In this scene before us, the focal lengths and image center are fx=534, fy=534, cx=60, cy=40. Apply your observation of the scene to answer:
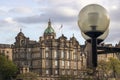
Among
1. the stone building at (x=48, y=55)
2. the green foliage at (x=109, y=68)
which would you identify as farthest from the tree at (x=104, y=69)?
the stone building at (x=48, y=55)

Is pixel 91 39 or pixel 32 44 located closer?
pixel 91 39

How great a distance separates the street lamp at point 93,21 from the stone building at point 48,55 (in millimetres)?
139386

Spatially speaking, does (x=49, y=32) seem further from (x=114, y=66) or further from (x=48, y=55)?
(x=114, y=66)

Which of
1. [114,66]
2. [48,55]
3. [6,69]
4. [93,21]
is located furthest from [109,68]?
[93,21]

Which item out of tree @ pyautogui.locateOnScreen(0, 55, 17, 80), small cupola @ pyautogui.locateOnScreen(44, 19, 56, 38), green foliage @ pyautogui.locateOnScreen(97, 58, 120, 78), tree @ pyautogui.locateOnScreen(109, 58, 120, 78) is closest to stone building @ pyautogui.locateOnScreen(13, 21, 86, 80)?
small cupola @ pyautogui.locateOnScreen(44, 19, 56, 38)

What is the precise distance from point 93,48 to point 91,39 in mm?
220

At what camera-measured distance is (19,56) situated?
161625mm

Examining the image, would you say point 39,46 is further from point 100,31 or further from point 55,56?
point 100,31

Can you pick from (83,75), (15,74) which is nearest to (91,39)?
(15,74)

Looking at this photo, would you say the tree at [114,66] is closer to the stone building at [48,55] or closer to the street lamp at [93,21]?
the stone building at [48,55]

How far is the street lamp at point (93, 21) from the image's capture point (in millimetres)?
10355

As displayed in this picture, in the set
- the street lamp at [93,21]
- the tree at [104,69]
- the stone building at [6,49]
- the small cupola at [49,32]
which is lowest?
the tree at [104,69]

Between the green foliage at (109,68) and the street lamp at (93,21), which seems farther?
the green foliage at (109,68)

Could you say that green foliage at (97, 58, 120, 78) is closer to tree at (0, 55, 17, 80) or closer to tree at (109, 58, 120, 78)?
tree at (109, 58, 120, 78)
